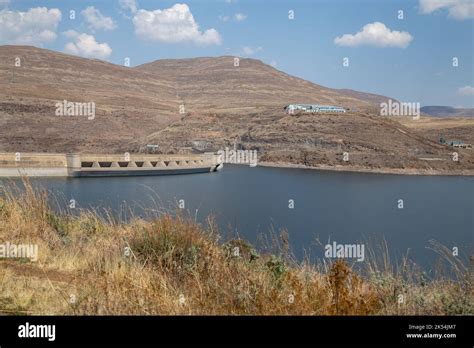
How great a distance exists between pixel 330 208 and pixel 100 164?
2794 cm

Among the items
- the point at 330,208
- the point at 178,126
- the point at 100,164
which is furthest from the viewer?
the point at 178,126

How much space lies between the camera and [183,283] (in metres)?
4.09

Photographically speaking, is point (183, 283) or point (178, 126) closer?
point (183, 283)

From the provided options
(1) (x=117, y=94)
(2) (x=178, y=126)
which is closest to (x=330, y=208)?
(2) (x=178, y=126)

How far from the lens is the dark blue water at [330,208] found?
48.4ft

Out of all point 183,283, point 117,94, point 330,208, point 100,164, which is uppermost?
point 117,94

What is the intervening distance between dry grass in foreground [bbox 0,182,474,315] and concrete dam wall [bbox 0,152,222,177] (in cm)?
3664

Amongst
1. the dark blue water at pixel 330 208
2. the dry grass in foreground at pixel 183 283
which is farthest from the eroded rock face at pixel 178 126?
the dry grass in foreground at pixel 183 283

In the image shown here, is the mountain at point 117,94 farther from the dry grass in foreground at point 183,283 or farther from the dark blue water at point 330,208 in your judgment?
the dry grass in foreground at point 183,283

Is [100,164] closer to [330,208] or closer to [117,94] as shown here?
[330,208]

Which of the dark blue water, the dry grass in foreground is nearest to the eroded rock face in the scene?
the dark blue water

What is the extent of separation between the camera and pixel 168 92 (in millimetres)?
109375
